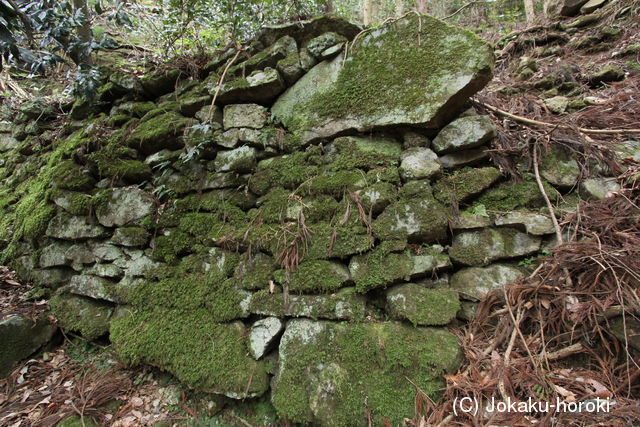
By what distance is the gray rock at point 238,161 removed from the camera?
2.75 meters

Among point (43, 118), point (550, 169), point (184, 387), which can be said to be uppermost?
point (43, 118)

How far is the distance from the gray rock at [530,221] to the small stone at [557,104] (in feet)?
5.30

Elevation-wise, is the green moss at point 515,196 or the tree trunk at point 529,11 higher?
the tree trunk at point 529,11

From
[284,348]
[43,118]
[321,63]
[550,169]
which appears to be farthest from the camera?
[43,118]

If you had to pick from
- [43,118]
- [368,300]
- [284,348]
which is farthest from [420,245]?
[43,118]

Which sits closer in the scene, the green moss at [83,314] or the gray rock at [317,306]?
the gray rock at [317,306]

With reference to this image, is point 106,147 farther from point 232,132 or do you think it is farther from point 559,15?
point 559,15

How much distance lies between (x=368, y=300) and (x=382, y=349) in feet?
1.19

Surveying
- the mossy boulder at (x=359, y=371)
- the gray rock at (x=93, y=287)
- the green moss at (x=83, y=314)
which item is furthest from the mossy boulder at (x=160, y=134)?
the mossy boulder at (x=359, y=371)

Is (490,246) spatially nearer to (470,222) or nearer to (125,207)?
(470,222)

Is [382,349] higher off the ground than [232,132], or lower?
lower

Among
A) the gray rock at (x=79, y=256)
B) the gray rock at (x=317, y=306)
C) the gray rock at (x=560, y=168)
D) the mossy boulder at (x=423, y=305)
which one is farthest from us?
the gray rock at (x=79, y=256)

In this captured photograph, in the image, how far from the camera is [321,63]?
2869mm

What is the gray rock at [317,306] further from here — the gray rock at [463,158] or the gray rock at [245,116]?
the gray rock at [245,116]
